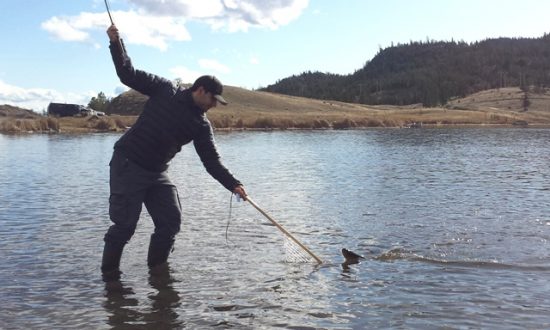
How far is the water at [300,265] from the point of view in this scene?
25.2 feet

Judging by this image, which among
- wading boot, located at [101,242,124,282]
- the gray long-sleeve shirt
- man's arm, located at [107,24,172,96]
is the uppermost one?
man's arm, located at [107,24,172,96]

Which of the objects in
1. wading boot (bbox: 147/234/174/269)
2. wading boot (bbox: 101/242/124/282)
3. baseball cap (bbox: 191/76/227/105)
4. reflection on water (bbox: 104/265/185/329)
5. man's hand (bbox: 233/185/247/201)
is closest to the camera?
reflection on water (bbox: 104/265/185/329)

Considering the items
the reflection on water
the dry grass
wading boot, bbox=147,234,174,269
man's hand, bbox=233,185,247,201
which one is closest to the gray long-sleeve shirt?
man's hand, bbox=233,185,247,201

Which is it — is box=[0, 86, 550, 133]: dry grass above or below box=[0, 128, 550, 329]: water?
above

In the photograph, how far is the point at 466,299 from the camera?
8328 millimetres

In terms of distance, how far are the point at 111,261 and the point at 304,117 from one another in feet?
289

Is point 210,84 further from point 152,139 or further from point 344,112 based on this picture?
point 344,112

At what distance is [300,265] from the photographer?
10.2 metres

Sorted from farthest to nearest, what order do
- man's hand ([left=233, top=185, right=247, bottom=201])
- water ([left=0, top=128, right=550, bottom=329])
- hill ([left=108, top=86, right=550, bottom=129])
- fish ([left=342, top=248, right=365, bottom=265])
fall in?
hill ([left=108, top=86, right=550, bottom=129]) → fish ([left=342, top=248, right=365, bottom=265]) → man's hand ([left=233, top=185, right=247, bottom=201]) → water ([left=0, top=128, right=550, bottom=329])

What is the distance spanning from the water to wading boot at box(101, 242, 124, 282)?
238 mm

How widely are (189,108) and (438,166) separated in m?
22.9

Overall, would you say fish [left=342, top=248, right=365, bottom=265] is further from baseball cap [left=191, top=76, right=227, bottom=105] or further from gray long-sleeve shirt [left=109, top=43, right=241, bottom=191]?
baseball cap [left=191, top=76, right=227, bottom=105]

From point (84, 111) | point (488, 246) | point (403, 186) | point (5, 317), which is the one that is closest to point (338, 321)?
point (5, 317)

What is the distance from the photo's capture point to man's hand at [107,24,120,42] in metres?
8.38
